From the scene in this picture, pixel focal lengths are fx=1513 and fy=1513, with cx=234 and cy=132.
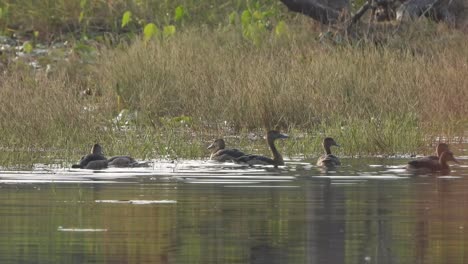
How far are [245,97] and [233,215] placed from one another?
399 inches

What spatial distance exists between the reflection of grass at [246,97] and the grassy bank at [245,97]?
22 mm

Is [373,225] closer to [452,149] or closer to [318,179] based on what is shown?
[318,179]

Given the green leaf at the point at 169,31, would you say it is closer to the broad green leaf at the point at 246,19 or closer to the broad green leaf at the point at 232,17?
the broad green leaf at the point at 246,19

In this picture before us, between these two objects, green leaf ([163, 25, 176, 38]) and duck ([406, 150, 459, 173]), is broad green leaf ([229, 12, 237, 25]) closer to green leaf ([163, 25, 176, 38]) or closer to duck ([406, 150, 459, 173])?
green leaf ([163, 25, 176, 38])

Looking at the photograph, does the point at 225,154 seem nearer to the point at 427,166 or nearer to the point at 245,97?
the point at 427,166

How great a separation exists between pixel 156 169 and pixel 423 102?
22.0ft

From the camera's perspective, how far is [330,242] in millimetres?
9805

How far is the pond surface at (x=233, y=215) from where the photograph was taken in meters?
9.31

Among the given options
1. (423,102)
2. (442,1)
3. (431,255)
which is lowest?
(431,255)

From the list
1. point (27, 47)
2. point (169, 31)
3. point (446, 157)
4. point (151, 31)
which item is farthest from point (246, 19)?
point (446, 157)

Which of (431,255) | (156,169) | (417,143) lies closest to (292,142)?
(417,143)

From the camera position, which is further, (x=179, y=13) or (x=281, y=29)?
(x=179, y=13)

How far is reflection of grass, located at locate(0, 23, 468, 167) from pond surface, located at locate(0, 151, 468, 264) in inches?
72.3

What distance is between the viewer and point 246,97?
2150cm
